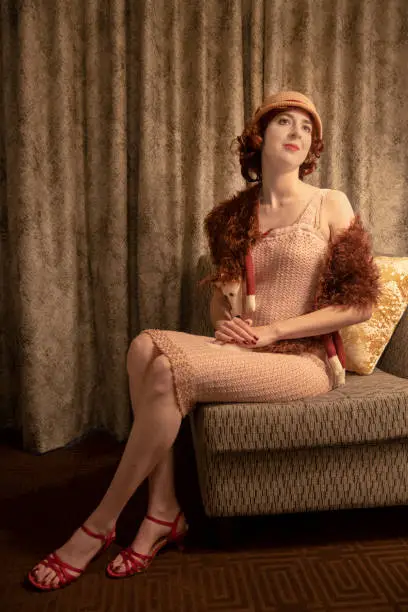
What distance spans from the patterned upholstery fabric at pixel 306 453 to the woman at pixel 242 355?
0.06 m

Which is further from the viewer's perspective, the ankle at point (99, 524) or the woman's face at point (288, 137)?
the woman's face at point (288, 137)

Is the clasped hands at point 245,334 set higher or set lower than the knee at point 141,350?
higher

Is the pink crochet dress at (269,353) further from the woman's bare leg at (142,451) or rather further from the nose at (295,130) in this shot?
the nose at (295,130)

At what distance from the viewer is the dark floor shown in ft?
3.66

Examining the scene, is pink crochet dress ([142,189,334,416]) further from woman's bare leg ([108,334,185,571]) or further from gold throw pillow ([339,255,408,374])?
gold throw pillow ([339,255,408,374])

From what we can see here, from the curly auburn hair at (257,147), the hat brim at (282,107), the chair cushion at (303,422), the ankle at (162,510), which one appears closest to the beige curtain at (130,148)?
the curly auburn hair at (257,147)

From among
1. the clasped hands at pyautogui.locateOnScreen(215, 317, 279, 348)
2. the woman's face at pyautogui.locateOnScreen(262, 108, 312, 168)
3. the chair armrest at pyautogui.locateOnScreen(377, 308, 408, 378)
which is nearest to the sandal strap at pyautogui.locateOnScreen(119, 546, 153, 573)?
the clasped hands at pyautogui.locateOnScreen(215, 317, 279, 348)

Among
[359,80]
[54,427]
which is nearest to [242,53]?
[359,80]

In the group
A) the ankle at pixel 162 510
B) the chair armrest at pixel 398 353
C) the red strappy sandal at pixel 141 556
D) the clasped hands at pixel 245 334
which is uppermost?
the clasped hands at pixel 245 334

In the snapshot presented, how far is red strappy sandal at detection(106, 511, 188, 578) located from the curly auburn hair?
1145 millimetres

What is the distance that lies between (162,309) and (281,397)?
0.90m

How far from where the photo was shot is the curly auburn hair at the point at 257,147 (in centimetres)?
151

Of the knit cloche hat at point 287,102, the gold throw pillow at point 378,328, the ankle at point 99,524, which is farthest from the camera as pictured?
the gold throw pillow at point 378,328

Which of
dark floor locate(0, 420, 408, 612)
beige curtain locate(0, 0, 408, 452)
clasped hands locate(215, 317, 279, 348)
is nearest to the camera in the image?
dark floor locate(0, 420, 408, 612)
